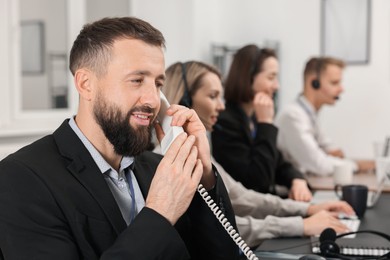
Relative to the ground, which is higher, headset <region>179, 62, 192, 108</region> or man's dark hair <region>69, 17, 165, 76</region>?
man's dark hair <region>69, 17, 165, 76</region>

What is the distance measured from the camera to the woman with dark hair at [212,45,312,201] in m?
2.43

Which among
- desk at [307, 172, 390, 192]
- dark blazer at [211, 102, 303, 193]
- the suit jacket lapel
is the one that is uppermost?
the suit jacket lapel

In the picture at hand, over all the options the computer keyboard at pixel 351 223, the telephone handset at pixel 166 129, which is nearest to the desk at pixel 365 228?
the computer keyboard at pixel 351 223

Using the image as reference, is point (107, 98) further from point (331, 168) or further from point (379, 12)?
point (379, 12)

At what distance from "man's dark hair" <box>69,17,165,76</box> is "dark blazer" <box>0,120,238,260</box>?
0.15 m

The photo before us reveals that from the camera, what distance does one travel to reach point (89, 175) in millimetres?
1117

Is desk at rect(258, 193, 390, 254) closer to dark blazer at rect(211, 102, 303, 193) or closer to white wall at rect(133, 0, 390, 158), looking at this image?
dark blazer at rect(211, 102, 303, 193)

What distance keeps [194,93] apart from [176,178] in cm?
94

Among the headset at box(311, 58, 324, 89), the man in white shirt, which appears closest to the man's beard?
the man in white shirt

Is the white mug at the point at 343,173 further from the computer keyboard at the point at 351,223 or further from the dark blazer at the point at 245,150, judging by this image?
the computer keyboard at the point at 351,223

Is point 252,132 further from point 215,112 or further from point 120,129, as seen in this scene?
point 120,129

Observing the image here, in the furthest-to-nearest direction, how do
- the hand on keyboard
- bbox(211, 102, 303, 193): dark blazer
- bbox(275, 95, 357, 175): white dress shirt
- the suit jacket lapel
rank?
bbox(275, 95, 357, 175): white dress shirt < bbox(211, 102, 303, 193): dark blazer < the hand on keyboard < the suit jacket lapel

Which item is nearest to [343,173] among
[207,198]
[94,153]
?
[207,198]

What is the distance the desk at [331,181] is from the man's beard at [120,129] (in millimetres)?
1520
